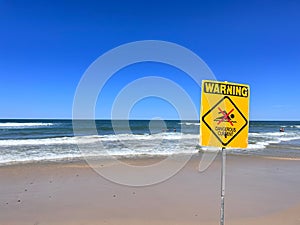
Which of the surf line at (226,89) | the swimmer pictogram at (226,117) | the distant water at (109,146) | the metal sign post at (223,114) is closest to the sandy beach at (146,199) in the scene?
the metal sign post at (223,114)

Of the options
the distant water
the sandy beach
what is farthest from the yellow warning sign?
the distant water

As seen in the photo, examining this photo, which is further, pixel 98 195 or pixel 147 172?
pixel 147 172

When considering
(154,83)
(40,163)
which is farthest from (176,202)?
(40,163)

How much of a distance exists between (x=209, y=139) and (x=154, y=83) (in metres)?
4.91

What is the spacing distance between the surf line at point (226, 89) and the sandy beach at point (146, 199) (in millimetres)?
3144

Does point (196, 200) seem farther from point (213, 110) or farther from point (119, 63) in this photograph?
point (213, 110)

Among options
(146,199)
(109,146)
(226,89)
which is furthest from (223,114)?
(109,146)

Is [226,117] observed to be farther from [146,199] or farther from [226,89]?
[146,199]

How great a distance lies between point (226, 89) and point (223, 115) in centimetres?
29

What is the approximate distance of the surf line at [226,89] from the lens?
2914 mm

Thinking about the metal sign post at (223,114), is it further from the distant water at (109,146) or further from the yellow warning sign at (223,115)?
the distant water at (109,146)

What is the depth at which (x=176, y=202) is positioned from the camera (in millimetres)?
6340

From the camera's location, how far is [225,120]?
295 cm

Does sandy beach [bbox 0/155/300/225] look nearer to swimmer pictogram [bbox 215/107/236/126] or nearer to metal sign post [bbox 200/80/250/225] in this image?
metal sign post [bbox 200/80/250/225]
